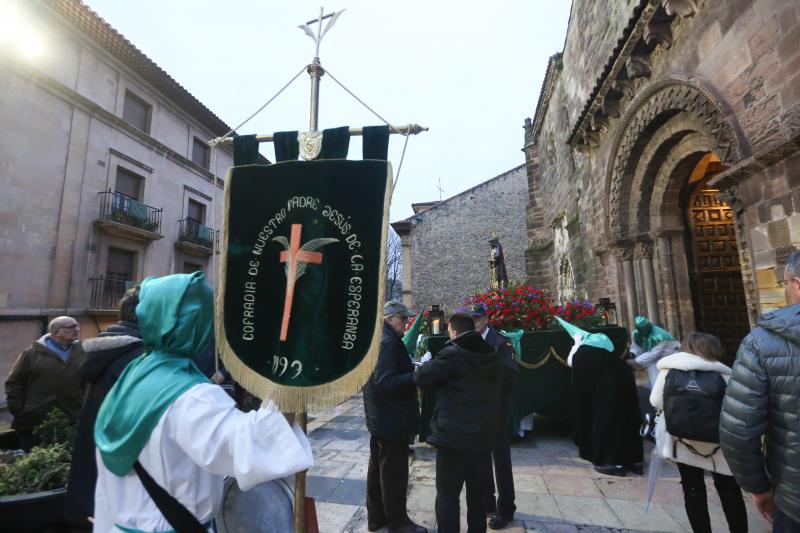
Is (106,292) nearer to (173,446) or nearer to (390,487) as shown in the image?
(390,487)

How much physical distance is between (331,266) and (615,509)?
3.53 meters

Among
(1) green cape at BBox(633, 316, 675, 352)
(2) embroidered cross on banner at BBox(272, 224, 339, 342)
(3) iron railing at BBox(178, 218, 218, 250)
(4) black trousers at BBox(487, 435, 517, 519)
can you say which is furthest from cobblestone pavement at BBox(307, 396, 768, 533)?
(3) iron railing at BBox(178, 218, 218, 250)

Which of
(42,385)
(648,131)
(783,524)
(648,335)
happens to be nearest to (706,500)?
(783,524)

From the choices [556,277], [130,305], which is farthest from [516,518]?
[556,277]

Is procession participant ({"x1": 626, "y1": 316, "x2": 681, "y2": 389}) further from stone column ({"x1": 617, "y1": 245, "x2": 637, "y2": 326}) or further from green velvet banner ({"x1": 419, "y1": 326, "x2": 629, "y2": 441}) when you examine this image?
stone column ({"x1": 617, "y1": 245, "x2": 637, "y2": 326})

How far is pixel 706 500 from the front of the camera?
2.69 metres

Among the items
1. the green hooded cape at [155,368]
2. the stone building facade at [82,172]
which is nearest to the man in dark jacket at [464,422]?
the green hooded cape at [155,368]

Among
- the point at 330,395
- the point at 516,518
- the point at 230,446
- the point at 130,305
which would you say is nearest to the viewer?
the point at 230,446

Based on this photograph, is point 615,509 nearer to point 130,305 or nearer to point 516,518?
point 516,518

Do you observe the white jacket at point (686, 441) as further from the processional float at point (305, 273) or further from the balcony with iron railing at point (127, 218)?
the balcony with iron railing at point (127, 218)

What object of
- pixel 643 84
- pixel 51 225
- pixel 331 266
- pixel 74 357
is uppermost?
pixel 643 84

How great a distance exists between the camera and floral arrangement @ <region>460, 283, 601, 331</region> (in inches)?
229

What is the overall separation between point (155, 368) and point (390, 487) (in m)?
2.38

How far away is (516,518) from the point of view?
3.37 meters
